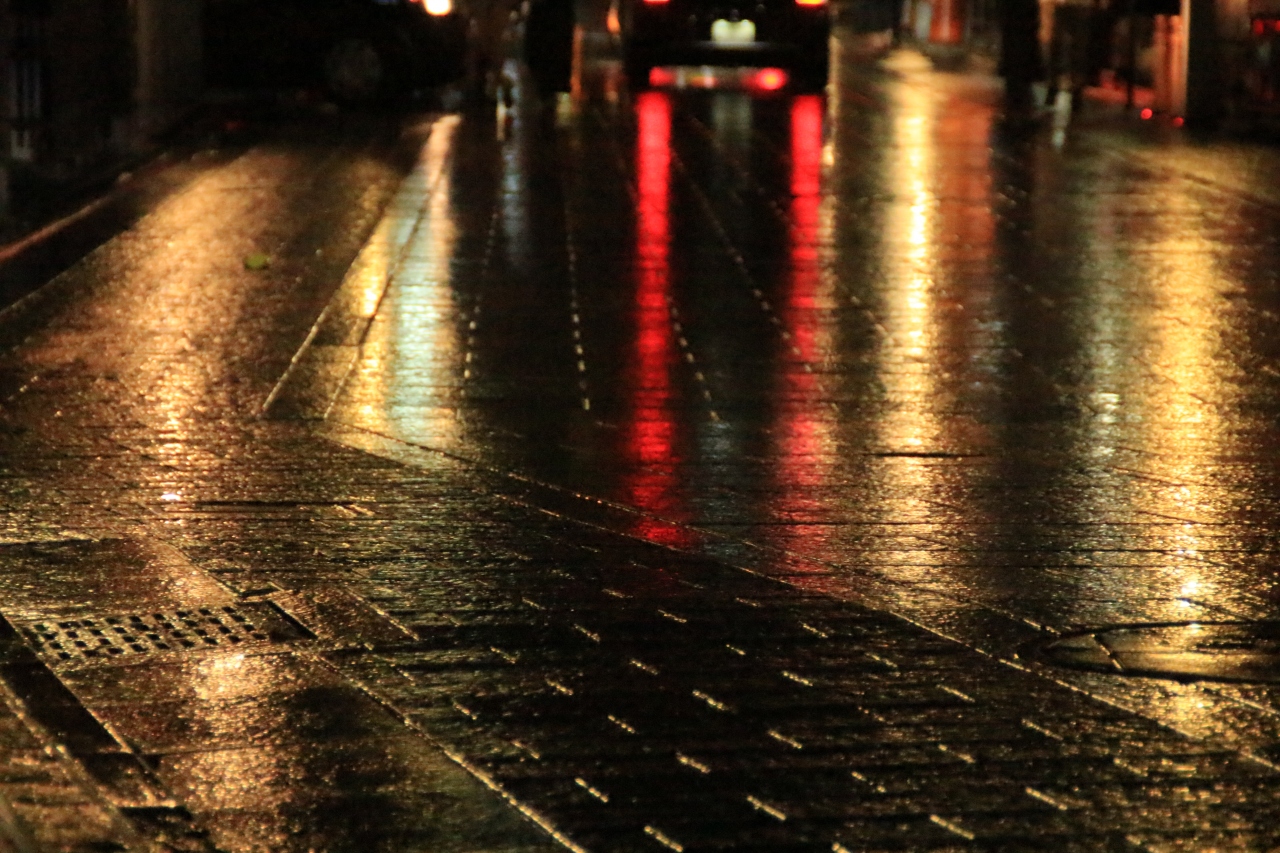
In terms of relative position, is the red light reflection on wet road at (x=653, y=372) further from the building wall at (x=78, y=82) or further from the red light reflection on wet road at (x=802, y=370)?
the building wall at (x=78, y=82)

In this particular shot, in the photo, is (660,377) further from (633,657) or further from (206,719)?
(206,719)

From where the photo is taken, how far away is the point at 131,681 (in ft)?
16.4

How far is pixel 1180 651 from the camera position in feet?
17.4

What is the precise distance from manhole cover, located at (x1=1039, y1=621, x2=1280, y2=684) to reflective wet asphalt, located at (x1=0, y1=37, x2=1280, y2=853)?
0.02 m

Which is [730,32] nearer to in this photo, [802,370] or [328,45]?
[328,45]

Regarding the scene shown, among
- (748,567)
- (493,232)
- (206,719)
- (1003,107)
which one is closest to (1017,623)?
(748,567)

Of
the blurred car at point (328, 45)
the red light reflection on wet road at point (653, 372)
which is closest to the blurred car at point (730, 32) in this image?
the blurred car at point (328, 45)

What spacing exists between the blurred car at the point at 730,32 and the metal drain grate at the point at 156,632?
64.8ft

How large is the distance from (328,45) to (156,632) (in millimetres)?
17970

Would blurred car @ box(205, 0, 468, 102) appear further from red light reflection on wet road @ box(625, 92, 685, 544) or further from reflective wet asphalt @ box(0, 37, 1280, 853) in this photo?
reflective wet asphalt @ box(0, 37, 1280, 853)

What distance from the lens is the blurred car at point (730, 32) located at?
2458 cm

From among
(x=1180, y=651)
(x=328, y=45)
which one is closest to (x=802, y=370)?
(x=1180, y=651)

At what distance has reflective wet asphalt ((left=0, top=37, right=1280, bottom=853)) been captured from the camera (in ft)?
14.3

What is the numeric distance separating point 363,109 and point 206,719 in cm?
1827
